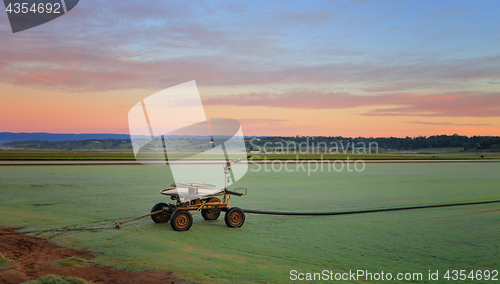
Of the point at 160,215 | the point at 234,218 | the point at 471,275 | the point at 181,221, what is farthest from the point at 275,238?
the point at 471,275

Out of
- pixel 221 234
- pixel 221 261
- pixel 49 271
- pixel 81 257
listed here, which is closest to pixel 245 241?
pixel 221 234

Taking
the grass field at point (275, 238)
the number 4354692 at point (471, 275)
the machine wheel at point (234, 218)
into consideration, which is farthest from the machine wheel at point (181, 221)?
the number 4354692 at point (471, 275)

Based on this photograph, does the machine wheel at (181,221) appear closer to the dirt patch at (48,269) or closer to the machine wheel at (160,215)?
the machine wheel at (160,215)

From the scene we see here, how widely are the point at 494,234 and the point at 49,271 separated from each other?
1168cm

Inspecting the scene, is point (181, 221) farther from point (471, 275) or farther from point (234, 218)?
point (471, 275)

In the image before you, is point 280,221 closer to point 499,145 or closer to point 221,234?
point 221,234

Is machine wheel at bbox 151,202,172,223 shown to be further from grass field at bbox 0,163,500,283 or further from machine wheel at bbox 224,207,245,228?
machine wheel at bbox 224,207,245,228

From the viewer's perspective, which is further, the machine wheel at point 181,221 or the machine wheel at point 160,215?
the machine wheel at point 160,215

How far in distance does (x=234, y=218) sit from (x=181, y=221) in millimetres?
1639

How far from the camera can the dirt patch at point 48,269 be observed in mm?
6516

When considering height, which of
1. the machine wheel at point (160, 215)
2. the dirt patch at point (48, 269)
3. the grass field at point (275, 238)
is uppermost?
the machine wheel at point (160, 215)

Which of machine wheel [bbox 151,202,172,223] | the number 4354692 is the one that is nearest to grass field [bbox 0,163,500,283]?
the number 4354692

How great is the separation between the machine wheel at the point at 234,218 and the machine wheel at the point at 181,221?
1165 millimetres

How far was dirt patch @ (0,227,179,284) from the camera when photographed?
652 cm
